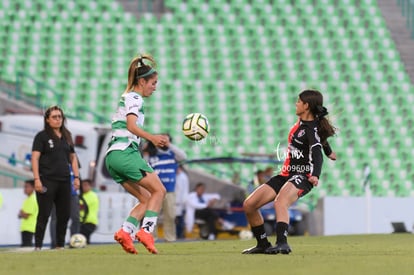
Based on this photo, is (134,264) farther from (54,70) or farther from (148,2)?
(148,2)

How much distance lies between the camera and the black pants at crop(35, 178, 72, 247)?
46.6 feet

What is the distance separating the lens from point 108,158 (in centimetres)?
1130

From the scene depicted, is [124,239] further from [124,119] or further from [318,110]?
[318,110]

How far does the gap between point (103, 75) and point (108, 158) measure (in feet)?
57.5

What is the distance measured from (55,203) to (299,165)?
12.9 feet

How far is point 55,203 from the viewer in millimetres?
14430

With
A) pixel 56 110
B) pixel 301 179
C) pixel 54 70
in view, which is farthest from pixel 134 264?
pixel 54 70

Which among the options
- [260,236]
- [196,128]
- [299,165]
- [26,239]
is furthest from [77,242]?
[299,165]

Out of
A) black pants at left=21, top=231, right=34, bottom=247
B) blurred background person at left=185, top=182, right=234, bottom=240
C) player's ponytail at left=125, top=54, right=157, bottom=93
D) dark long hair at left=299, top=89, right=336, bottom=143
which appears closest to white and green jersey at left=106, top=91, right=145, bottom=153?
player's ponytail at left=125, top=54, right=157, bottom=93

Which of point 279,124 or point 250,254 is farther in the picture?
point 279,124

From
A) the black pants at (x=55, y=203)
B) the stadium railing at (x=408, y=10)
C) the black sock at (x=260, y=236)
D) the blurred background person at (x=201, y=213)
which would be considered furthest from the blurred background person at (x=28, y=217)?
the stadium railing at (x=408, y=10)

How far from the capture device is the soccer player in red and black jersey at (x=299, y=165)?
37.8 feet

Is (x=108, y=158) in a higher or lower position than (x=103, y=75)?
lower

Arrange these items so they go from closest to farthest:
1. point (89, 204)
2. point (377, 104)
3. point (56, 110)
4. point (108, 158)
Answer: point (108, 158) → point (56, 110) → point (89, 204) → point (377, 104)
